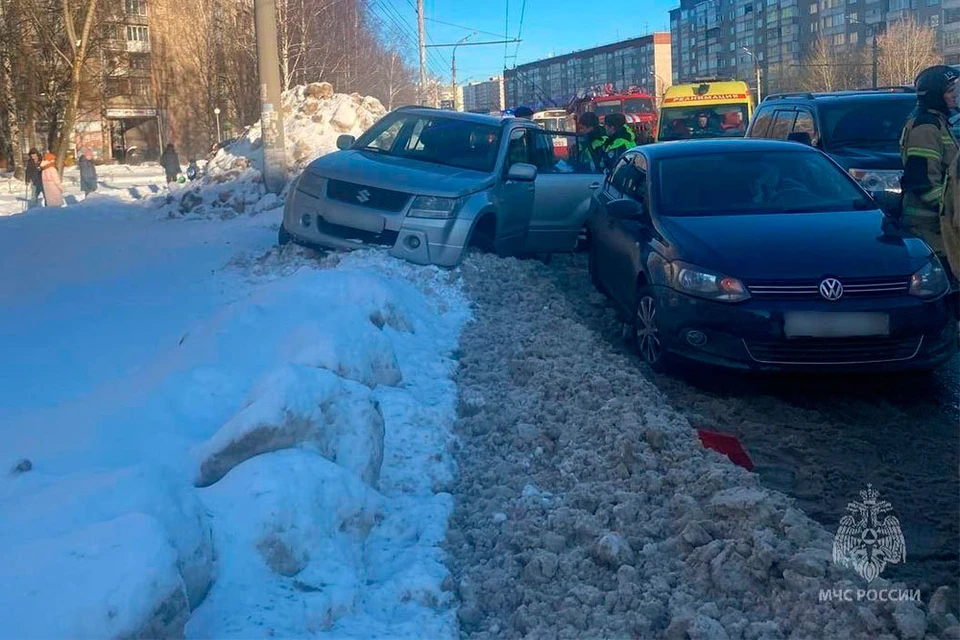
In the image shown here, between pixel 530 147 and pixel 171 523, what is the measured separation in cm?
822

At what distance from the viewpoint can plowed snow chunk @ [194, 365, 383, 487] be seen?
3.91 m

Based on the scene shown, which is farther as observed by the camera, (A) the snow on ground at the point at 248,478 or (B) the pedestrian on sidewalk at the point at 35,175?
(B) the pedestrian on sidewalk at the point at 35,175

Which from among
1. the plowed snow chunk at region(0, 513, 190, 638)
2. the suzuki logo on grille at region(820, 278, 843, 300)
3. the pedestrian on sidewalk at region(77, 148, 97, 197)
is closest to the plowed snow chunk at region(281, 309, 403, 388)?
the plowed snow chunk at region(0, 513, 190, 638)

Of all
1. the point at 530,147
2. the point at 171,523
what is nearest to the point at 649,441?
the point at 171,523

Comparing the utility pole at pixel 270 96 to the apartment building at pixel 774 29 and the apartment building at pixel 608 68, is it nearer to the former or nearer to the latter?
the apartment building at pixel 774 29

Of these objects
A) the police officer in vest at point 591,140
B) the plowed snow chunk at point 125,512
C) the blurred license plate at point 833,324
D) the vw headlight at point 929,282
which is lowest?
the plowed snow chunk at point 125,512

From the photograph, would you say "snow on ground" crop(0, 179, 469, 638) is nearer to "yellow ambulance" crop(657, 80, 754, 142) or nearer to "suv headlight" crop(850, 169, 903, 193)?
"suv headlight" crop(850, 169, 903, 193)

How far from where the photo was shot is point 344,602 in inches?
132

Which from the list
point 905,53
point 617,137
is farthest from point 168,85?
point 617,137

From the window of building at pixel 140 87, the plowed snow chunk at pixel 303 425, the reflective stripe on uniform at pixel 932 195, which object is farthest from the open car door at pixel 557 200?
the window of building at pixel 140 87

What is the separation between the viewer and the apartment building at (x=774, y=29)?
210 feet

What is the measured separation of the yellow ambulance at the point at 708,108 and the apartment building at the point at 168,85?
96.9 ft

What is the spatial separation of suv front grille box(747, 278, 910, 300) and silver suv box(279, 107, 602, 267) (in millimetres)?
3818

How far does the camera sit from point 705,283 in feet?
19.5
